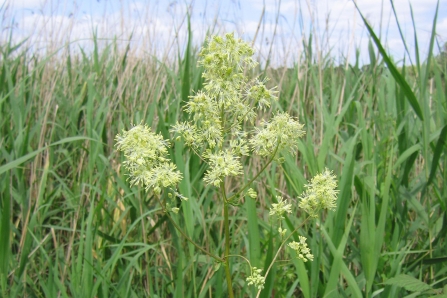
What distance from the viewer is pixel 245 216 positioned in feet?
8.79

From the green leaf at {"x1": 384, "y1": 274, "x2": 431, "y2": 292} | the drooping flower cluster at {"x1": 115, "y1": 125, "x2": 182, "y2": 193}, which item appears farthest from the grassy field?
the drooping flower cluster at {"x1": 115, "y1": 125, "x2": 182, "y2": 193}

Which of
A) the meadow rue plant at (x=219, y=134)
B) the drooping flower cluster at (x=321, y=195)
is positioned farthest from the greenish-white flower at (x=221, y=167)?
the drooping flower cluster at (x=321, y=195)

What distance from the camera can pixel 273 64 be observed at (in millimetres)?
4465

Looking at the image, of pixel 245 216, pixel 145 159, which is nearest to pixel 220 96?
pixel 145 159

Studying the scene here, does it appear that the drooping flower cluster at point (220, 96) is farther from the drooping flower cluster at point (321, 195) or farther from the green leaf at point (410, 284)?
the green leaf at point (410, 284)

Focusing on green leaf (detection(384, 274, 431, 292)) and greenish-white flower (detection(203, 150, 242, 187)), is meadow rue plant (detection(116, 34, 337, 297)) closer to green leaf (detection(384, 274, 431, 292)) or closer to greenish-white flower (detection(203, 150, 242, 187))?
greenish-white flower (detection(203, 150, 242, 187))

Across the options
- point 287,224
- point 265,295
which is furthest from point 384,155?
point 265,295

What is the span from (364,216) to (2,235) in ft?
5.69

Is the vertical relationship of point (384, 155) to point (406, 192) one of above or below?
above

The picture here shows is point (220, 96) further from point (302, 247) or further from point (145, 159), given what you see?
point (302, 247)

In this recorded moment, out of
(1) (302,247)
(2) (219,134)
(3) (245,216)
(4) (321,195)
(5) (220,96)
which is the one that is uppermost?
(5) (220,96)

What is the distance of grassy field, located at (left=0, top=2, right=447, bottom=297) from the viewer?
2.13m

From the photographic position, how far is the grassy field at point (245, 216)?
7.00 feet

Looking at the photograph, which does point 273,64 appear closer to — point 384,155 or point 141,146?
point 384,155
